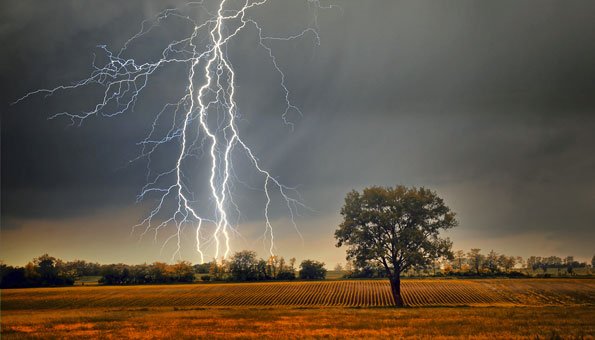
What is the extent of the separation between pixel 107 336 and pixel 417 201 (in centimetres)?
2619

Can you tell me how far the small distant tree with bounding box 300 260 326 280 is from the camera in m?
83.2

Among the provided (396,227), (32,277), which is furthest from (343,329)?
(32,277)

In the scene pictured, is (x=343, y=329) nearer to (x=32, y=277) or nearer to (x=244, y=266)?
(x=244, y=266)

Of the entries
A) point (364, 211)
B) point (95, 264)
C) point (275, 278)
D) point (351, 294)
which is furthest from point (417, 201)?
point (95, 264)

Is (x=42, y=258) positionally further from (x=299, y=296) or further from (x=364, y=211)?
(x=364, y=211)

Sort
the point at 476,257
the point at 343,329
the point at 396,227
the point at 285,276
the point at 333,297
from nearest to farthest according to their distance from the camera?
the point at 343,329, the point at 396,227, the point at 333,297, the point at 285,276, the point at 476,257

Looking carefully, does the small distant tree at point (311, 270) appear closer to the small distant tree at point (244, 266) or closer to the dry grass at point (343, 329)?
the small distant tree at point (244, 266)

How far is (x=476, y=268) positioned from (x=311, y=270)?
37.5 metres

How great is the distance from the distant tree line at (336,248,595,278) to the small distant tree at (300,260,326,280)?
509 centimetres

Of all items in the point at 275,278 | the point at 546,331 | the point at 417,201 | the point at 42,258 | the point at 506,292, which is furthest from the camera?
the point at 42,258

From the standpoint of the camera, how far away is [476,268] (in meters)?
96.1

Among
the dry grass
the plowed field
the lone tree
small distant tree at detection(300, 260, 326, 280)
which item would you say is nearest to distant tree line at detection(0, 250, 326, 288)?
small distant tree at detection(300, 260, 326, 280)

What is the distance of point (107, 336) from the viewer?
17.8 meters

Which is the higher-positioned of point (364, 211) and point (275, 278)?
point (364, 211)
